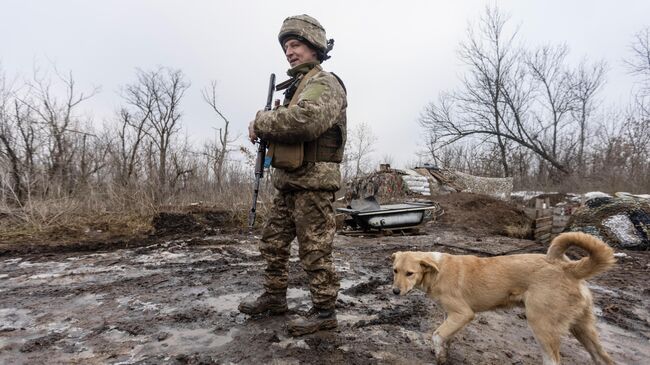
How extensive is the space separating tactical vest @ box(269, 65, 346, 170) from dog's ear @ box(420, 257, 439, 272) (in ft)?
3.53

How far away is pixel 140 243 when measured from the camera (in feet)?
23.4

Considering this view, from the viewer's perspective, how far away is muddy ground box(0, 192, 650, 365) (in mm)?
2572

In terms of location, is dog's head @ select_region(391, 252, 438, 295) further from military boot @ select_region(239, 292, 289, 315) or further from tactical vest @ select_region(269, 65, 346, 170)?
military boot @ select_region(239, 292, 289, 315)

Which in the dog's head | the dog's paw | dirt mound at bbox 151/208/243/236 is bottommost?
the dog's paw

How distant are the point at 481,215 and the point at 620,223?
195 inches

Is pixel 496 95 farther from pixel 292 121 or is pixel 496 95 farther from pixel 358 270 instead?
pixel 292 121

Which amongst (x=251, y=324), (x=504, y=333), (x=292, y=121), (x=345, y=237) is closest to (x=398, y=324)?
(x=504, y=333)

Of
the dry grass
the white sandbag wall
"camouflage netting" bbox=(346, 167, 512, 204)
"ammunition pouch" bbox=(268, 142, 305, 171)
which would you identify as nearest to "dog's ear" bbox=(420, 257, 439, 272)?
"ammunition pouch" bbox=(268, 142, 305, 171)

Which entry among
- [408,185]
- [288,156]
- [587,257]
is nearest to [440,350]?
[587,257]

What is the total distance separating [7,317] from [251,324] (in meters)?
2.38

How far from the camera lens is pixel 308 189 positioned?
2818mm

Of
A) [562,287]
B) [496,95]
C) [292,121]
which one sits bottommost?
[562,287]

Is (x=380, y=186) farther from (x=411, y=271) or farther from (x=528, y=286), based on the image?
(x=528, y=286)

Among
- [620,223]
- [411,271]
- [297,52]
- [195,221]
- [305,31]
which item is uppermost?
[305,31]
